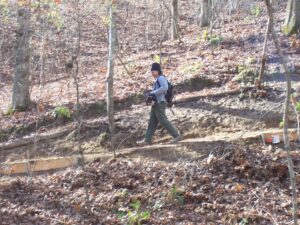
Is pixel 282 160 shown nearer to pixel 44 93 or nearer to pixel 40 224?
pixel 40 224

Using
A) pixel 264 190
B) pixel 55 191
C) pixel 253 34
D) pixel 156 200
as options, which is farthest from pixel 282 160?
pixel 253 34

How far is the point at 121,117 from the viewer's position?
42.0 ft

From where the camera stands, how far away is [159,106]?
10695mm

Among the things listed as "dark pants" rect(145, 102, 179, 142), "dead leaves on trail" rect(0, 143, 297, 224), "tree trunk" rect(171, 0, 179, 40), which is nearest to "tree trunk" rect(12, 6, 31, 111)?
"dead leaves on trail" rect(0, 143, 297, 224)

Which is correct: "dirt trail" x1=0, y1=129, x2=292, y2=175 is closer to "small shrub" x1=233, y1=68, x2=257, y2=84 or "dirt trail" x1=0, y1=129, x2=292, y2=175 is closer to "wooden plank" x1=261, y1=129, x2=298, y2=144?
"wooden plank" x1=261, y1=129, x2=298, y2=144

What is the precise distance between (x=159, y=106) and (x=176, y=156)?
1191 mm

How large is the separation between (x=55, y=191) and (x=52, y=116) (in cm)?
414

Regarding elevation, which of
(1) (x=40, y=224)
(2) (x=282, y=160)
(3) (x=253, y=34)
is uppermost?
(3) (x=253, y=34)

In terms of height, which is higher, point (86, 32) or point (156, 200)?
point (86, 32)

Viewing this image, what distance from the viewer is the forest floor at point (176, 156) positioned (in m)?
8.34

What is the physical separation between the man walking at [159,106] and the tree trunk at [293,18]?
5941 millimetres

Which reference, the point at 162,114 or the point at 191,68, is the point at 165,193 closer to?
the point at 162,114

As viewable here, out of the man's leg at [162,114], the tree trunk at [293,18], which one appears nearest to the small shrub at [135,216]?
the man's leg at [162,114]

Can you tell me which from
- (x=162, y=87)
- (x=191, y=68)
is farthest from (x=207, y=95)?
(x=162, y=87)
